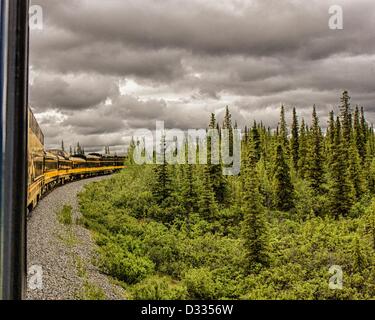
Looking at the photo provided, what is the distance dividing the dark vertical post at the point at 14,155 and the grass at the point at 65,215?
3.30 meters

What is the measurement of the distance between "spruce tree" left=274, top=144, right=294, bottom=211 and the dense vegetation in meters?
0.01

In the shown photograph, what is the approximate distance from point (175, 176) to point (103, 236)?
95 cm

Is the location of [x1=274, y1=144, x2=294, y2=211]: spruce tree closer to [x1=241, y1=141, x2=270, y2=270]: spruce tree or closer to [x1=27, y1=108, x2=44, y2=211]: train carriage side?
[x1=241, y1=141, x2=270, y2=270]: spruce tree

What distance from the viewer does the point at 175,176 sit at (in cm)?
432

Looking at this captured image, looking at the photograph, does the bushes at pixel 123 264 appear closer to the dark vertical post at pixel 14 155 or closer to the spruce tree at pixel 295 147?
the spruce tree at pixel 295 147

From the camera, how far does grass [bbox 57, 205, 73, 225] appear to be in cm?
428

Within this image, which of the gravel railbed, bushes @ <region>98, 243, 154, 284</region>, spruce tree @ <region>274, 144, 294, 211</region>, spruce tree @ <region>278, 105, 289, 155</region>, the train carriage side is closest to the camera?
the train carriage side

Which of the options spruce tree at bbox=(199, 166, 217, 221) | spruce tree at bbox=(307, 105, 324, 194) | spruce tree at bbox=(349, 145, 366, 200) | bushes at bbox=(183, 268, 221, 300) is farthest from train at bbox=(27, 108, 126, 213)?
spruce tree at bbox=(349, 145, 366, 200)

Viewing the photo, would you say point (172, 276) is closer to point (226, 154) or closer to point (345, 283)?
point (226, 154)

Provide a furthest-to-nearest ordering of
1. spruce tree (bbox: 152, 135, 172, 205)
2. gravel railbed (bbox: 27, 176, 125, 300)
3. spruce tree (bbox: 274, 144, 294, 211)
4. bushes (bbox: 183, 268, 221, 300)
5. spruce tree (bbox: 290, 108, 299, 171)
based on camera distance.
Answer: spruce tree (bbox: 290, 108, 299, 171), spruce tree (bbox: 274, 144, 294, 211), spruce tree (bbox: 152, 135, 172, 205), bushes (bbox: 183, 268, 221, 300), gravel railbed (bbox: 27, 176, 125, 300)

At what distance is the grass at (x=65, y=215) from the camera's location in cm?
428
